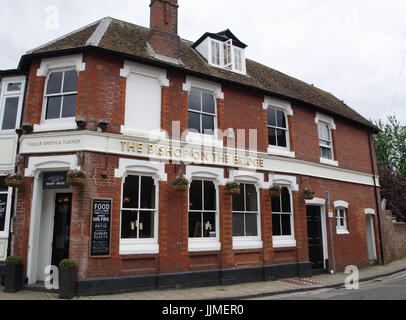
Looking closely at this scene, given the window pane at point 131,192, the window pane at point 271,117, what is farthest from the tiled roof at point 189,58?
the window pane at point 131,192

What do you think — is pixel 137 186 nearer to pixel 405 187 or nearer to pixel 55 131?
pixel 55 131

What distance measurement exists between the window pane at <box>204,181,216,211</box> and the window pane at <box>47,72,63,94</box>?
5.80 meters

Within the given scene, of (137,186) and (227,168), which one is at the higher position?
(227,168)

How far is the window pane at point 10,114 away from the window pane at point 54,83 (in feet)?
6.34

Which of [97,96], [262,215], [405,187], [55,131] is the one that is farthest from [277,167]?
[405,187]

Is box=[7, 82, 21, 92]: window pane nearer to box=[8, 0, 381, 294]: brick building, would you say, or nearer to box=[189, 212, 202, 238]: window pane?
box=[8, 0, 381, 294]: brick building

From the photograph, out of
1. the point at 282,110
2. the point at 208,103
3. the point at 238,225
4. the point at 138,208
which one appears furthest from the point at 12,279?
the point at 282,110

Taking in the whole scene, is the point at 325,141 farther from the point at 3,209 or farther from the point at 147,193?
the point at 3,209

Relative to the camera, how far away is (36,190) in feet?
31.5

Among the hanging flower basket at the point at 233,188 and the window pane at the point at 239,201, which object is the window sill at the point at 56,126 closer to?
the hanging flower basket at the point at 233,188

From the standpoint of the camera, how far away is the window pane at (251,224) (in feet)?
39.3

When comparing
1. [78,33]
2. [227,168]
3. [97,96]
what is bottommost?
[227,168]

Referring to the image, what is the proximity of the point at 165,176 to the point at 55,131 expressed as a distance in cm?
362

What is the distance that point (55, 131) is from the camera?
9.75 metres
